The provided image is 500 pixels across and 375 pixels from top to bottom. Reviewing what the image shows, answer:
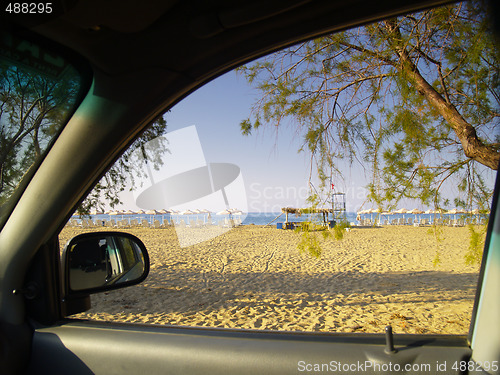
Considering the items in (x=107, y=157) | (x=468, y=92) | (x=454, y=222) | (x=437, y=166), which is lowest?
(x=454, y=222)

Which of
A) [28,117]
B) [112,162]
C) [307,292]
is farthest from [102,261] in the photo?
[307,292]

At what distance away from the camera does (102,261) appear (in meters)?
1.37

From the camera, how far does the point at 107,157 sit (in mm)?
1135

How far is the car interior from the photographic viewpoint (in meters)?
0.94

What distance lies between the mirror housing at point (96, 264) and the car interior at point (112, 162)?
1cm

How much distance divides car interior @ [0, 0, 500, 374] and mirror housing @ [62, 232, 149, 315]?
0.03 feet

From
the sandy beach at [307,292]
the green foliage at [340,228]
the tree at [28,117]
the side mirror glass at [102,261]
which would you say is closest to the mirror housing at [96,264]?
the side mirror glass at [102,261]

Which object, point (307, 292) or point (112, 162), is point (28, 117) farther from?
point (307, 292)

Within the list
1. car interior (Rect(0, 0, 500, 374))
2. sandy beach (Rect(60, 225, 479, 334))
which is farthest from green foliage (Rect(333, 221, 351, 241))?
car interior (Rect(0, 0, 500, 374))

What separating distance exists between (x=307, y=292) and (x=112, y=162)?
8.18m

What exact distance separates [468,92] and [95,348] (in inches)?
138

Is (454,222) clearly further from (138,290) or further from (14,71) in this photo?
(138,290)

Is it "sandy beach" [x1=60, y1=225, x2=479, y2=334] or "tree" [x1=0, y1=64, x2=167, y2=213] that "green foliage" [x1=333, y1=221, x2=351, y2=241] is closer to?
"sandy beach" [x1=60, y1=225, x2=479, y2=334]

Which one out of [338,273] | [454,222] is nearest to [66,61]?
[454,222]
